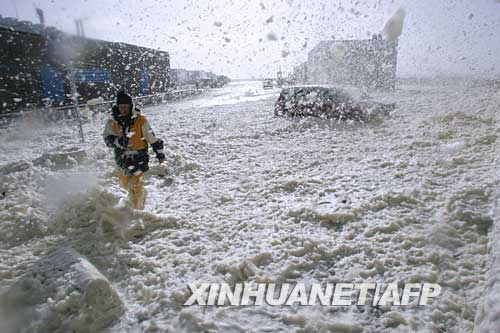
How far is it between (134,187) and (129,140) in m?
0.62

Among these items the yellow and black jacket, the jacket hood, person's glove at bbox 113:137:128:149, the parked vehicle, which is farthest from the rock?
the parked vehicle

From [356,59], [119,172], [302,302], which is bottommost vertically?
[302,302]

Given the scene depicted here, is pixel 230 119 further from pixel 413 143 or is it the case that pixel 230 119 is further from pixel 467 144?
pixel 467 144

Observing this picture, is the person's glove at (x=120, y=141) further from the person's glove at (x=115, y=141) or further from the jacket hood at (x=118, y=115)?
the jacket hood at (x=118, y=115)

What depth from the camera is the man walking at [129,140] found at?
3490mm

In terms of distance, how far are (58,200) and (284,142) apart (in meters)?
5.12

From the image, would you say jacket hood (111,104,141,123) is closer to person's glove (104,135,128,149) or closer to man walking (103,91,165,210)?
man walking (103,91,165,210)

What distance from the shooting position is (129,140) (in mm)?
3559

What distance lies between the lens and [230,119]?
1170 centimetres

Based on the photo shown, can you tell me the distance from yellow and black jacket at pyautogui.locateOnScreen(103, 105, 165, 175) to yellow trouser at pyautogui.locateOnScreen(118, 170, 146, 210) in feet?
0.30

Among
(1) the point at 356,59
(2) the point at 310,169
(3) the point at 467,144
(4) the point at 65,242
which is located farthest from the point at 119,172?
(1) the point at 356,59

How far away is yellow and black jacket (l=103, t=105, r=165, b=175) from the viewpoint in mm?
3518

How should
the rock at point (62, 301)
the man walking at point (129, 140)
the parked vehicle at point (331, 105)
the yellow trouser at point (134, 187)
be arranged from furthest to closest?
the parked vehicle at point (331, 105) → the yellow trouser at point (134, 187) → the man walking at point (129, 140) → the rock at point (62, 301)

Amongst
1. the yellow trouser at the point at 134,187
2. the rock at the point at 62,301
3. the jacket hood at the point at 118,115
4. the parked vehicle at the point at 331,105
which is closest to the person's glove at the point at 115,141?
the jacket hood at the point at 118,115
